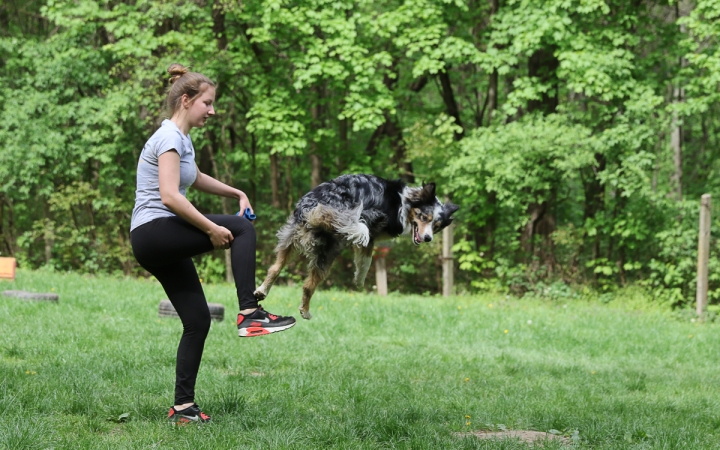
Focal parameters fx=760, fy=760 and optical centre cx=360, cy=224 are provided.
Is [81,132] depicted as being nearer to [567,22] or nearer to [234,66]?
[234,66]

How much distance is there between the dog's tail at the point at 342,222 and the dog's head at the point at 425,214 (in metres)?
0.36

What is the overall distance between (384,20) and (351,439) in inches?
556

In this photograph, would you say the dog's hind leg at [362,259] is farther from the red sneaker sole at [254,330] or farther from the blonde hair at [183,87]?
the blonde hair at [183,87]

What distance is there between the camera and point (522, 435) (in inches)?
216

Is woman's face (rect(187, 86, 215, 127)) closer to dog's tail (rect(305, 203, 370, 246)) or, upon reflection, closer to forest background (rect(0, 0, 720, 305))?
dog's tail (rect(305, 203, 370, 246))

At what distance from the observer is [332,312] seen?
38.1ft

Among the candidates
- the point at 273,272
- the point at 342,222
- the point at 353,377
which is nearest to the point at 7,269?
the point at 353,377

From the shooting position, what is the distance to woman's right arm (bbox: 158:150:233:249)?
434 cm

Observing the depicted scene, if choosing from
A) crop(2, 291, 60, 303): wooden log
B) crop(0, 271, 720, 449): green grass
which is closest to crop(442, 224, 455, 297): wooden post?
crop(0, 271, 720, 449): green grass

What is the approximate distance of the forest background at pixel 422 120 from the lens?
648 inches

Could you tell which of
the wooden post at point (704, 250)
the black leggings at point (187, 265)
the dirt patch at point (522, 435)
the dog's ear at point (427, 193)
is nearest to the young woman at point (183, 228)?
the black leggings at point (187, 265)

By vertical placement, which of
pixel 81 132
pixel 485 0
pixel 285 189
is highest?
pixel 485 0

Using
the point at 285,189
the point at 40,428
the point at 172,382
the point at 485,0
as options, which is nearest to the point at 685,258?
the point at 485,0

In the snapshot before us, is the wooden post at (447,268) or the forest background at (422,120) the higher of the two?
the forest background at (422,120)
